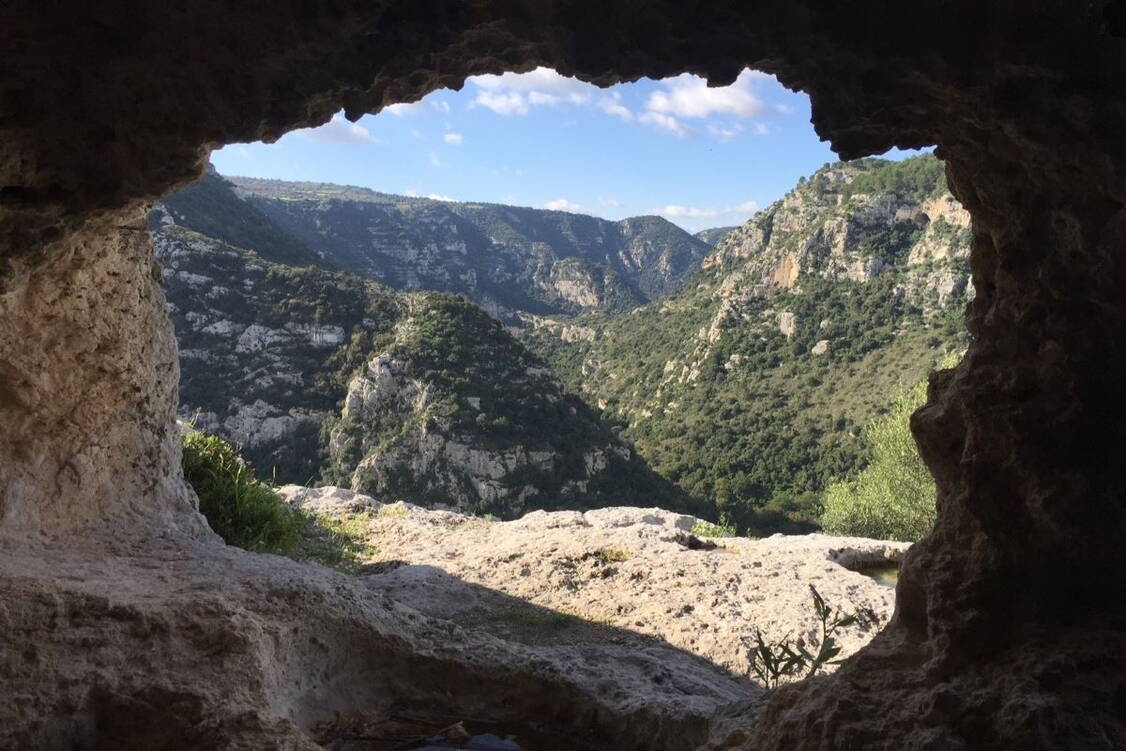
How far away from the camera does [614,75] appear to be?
389 cm

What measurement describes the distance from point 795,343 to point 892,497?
128 feet

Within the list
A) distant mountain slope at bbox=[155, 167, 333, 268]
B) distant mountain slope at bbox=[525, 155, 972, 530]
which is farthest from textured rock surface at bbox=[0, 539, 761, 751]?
distant mountain slope at bbox=[155, 167, 333, 268]

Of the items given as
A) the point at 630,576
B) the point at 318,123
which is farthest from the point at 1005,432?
the point at 630,576

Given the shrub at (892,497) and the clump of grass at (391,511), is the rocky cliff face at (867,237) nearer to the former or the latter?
the shrub at (892,497)

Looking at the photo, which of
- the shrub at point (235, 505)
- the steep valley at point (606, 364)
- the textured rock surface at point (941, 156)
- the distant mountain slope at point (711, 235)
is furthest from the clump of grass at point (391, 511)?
the distant mountain slope at point (711, 235)

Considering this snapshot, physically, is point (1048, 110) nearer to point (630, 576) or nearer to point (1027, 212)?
point (1027, 212)

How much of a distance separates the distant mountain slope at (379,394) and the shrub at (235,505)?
20244 millimetres

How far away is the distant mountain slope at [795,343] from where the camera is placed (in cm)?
4381

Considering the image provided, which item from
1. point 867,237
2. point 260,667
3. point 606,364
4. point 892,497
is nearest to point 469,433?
point 892,497

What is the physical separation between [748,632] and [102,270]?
7648 millimetres

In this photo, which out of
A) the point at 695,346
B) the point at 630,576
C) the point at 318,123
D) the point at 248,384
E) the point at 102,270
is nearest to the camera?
the point at 318,123

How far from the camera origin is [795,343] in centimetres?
5831

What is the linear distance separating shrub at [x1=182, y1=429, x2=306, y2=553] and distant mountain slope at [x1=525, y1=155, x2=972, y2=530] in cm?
2845

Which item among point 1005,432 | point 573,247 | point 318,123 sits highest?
point 573,247
